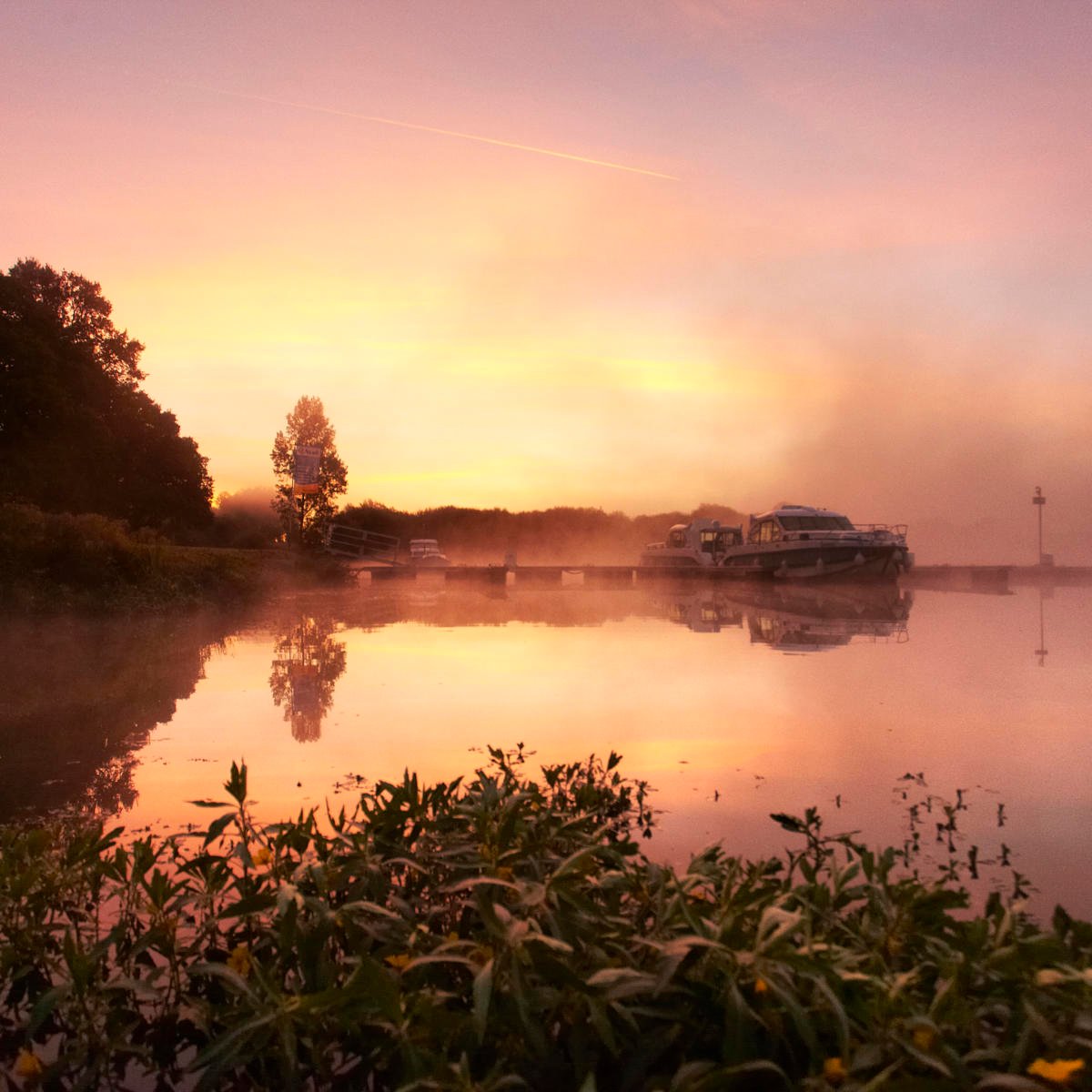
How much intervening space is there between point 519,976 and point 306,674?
9.61 metres

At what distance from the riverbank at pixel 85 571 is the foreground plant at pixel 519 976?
637 inches

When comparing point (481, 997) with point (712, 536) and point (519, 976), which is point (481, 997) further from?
point (712, 536)

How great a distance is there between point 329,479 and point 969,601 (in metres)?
32.1

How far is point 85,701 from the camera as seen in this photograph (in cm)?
941

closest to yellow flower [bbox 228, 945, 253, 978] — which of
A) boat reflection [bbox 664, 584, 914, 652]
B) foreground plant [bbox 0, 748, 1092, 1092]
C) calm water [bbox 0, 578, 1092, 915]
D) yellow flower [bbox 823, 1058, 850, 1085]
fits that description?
foreground plant [bbox 0, 748, 1092, 1092]

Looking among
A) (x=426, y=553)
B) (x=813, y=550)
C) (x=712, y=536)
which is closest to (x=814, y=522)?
(x=813, y=550)

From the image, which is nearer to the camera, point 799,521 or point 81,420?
point 81,420

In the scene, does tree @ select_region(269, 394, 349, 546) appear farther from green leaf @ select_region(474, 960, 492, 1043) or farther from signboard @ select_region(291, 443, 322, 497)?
green leaf @ select_region(474, 960, 492, 1043)

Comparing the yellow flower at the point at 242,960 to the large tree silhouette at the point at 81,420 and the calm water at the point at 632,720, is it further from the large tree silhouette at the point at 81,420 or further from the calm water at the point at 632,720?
the large tree silhouette at the point at 81,420

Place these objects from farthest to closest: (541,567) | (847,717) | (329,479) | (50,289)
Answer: (329,479), (541,567), (50,289), (847,717)

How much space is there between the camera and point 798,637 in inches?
631

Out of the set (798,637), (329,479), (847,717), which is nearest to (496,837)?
(847,717)

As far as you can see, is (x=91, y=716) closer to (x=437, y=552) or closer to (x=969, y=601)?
(x=969, y=601)

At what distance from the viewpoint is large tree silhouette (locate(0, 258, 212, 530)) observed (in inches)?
1303
